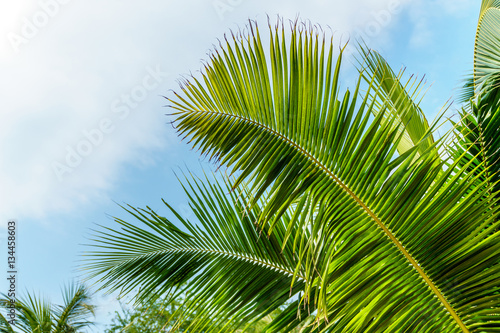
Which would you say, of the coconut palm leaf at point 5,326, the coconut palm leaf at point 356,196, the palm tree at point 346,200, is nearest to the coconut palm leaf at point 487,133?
the palm tree at point 346,200

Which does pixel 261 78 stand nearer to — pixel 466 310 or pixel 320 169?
pixel 320 169

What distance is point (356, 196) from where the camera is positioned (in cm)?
166

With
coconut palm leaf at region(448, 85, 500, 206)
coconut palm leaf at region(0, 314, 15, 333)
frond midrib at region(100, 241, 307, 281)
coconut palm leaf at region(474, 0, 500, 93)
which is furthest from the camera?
coconut palm leaf at region(0, 314, 15, 333)

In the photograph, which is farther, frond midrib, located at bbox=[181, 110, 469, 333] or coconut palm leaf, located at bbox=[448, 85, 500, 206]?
coconut palm leaf, located at bbox=[448, 85, 500, 206]

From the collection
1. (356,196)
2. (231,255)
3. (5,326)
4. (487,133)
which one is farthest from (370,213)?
(5,326)

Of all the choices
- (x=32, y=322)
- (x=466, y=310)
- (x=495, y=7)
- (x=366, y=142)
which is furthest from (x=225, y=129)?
(x=32, y=322)

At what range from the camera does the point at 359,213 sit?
164cm

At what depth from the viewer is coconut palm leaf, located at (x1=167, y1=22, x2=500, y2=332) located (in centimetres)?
148

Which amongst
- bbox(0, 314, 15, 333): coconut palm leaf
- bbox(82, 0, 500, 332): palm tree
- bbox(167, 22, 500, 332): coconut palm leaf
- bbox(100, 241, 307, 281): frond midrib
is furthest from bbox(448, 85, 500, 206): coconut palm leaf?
bbox(0, 314, 15, 333): coconut palm leaf

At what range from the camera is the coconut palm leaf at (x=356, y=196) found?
1480 millimetres

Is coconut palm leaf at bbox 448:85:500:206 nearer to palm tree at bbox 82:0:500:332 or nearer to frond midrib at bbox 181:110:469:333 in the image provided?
palm tree at bbox 82:0:500:332

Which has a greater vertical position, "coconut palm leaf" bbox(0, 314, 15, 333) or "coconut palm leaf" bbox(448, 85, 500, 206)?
"coconut palm leaf" bbox(0, 314, 15, 333)

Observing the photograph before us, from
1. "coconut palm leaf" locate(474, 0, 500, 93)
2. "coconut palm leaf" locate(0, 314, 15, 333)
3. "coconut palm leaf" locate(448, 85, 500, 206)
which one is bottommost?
"coconut palm leaf" locate(448, 85, 500, 206)

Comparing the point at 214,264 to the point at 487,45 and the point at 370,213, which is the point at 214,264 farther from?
the point at 487,45
